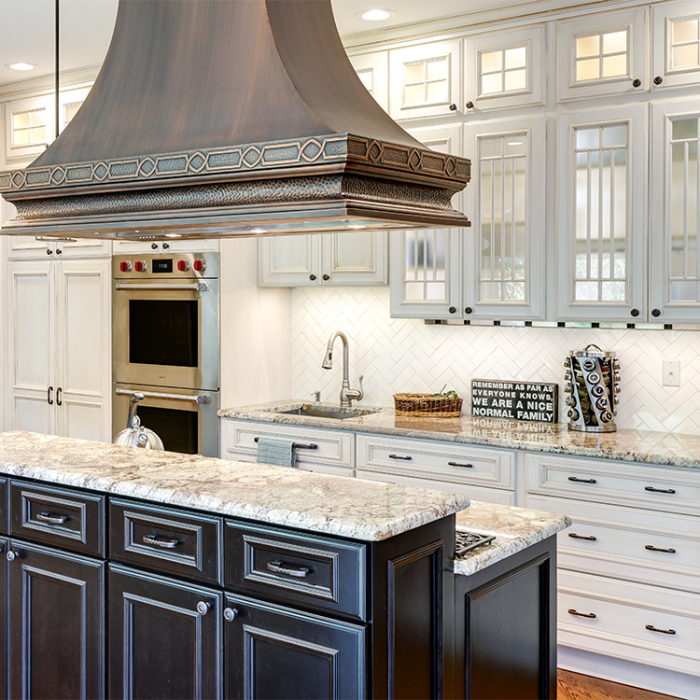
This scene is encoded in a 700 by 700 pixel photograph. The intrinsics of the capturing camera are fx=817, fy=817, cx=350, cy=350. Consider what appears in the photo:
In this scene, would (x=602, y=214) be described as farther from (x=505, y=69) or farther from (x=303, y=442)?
(x=303, y=442)

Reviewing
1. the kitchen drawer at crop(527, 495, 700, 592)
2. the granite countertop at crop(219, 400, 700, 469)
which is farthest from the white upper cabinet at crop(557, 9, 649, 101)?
the kitchen drawer at crop(527, 495, 700, 592)

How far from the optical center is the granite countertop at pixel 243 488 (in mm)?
1687

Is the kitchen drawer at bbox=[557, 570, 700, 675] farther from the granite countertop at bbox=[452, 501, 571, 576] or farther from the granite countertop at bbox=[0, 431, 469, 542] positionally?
the granite countertop at bbox=[0, 431, 469, 542]

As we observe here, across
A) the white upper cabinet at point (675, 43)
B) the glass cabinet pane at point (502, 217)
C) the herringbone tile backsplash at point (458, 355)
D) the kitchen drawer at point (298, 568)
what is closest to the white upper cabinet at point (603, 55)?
the white upper cabinet at point (675, 43)

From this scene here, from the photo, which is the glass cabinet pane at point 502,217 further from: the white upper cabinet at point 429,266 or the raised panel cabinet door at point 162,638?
the raised panel cabinet door at point 162,638

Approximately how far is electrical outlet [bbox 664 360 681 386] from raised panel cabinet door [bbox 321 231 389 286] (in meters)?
1.38

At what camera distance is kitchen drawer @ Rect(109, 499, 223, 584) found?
1884 millimetres

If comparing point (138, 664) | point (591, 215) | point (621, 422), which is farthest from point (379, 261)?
point (138, 664)

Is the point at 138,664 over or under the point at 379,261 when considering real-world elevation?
under

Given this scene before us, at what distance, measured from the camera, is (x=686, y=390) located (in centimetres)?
359

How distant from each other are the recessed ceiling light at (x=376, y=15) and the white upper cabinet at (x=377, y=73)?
0.21 meters

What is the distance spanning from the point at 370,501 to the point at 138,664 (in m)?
0.75

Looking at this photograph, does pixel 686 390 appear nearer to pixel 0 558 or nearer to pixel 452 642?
pixel 452 642

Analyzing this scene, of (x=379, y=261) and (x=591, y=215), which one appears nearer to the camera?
(x=591, y=215)
